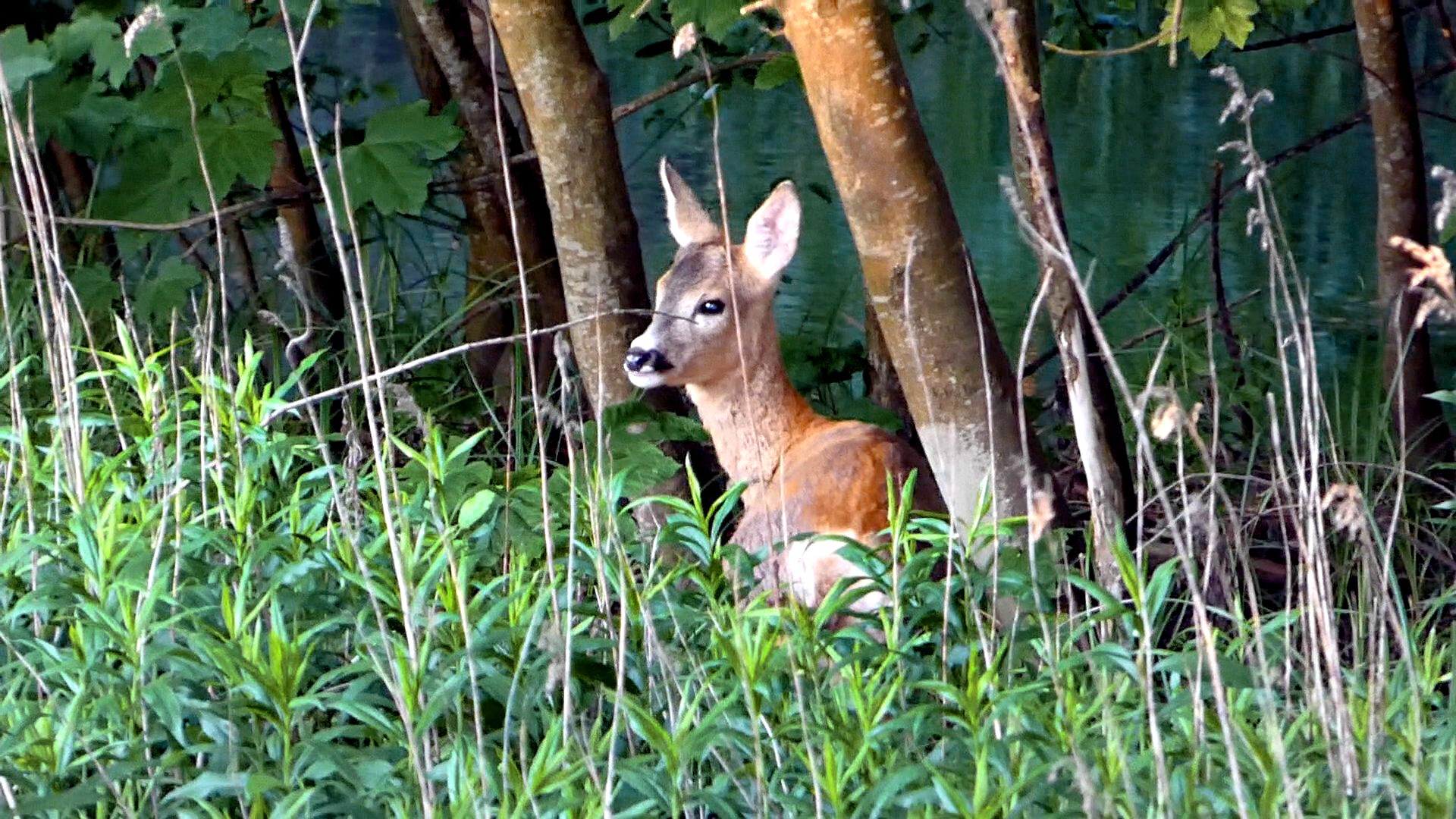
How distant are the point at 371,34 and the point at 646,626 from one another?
56.9 ft

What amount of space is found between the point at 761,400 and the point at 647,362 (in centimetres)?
26

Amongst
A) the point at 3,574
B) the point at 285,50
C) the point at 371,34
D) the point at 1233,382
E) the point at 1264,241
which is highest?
the point at 371,34

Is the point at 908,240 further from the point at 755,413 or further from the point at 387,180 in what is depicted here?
the point at 387,180

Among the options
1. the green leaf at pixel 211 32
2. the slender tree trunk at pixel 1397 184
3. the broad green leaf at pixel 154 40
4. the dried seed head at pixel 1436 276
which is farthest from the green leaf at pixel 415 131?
the dried seed head at pixel 1436 276

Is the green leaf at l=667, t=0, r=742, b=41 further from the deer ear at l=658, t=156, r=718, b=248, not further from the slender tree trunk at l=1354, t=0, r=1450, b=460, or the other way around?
the slender tree trunk at l=1354, t=0, r=1450, b=460

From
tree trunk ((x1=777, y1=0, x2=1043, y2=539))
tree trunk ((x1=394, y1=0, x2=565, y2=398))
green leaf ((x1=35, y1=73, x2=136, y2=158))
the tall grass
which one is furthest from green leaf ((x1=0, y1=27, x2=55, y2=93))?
tree trunk ((x1=777, y1=0, x2=1043, y2=539))

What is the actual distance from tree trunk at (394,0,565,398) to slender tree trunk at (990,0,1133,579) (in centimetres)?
134

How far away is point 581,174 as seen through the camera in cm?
404

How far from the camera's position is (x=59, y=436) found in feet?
10.5

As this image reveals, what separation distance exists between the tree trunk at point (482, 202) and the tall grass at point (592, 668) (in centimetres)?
174

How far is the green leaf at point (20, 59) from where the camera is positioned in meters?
4.13

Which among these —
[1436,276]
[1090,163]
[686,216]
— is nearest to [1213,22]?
[686,216]

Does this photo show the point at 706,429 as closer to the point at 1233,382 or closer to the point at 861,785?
the point at 861,785

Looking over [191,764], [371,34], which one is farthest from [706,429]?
[371,34]
